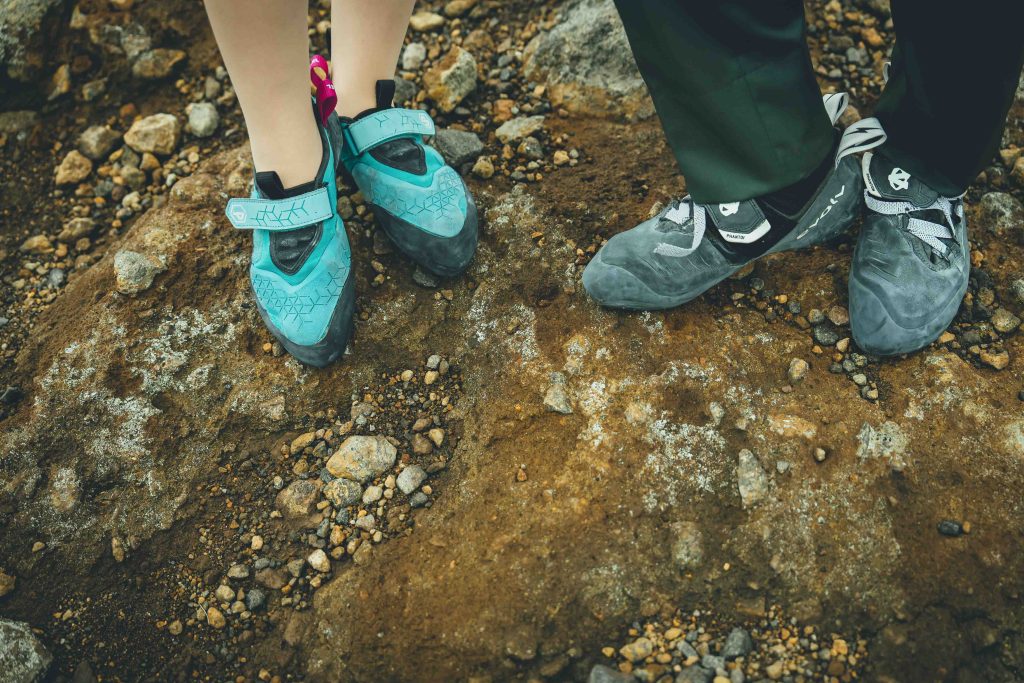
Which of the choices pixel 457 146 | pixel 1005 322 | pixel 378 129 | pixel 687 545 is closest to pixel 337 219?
A: pixel 378 129

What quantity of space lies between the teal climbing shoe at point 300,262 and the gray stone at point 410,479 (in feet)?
1.20

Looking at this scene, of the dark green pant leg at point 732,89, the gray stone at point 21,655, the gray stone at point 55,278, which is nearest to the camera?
the dark green pant leg at point 732,89

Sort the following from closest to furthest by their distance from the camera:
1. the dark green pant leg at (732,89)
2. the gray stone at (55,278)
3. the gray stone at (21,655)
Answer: the dark green pant leg at (732,89) → the gray stone at (21,655) → the gray stone at (55,278)

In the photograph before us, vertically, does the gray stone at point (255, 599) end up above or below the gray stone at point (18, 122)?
below

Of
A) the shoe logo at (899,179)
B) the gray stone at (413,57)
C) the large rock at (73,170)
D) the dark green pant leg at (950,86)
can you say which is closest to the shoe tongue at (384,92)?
the gray stone at (413,57)

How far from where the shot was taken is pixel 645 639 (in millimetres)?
1423

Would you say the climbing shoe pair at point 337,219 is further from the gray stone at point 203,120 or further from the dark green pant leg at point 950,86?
the dark green pant leg at point 950,86

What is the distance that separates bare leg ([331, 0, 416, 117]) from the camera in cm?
171

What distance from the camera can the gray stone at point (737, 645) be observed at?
1.39m

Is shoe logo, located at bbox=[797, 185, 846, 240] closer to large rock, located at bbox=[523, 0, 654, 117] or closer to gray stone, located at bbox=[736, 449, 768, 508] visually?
gray stone, located at bbox=[736, 449, 768, 508]

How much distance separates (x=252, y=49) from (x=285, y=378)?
31.4 inches

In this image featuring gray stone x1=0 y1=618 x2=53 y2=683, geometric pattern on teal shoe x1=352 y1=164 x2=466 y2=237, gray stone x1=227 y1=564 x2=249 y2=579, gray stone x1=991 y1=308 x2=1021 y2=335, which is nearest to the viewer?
gray stone x1=0 y1=618 x2=53 y2=683

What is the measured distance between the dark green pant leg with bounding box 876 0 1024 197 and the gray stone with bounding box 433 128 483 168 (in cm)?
111

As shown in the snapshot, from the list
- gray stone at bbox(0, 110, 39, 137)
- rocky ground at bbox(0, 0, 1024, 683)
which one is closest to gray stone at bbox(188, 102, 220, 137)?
rocky ground at bbox(0, 0, 1024, 683)
